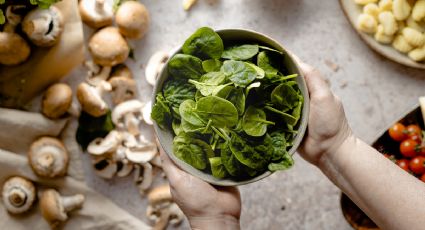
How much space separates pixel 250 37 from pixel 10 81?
71cm

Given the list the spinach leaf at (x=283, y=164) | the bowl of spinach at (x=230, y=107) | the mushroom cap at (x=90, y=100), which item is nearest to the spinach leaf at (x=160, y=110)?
the bowl of spinach at (x=230, y=107)

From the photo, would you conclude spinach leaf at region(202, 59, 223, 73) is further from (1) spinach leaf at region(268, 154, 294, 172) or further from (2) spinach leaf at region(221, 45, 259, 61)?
(1) spinach leaf at region(268, 154, 294, 172)

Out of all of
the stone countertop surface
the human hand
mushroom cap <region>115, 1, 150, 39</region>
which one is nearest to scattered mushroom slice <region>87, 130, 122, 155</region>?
the stone countertop surface

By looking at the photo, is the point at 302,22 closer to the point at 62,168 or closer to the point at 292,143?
the point at 292,143

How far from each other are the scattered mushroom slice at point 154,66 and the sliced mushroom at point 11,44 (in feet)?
1.01

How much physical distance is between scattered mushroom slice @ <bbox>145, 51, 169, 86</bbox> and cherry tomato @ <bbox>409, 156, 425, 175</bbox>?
69 cm

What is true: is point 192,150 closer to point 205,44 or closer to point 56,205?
point 205,44

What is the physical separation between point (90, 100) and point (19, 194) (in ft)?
0.97

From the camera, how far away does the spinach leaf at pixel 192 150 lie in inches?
40.9

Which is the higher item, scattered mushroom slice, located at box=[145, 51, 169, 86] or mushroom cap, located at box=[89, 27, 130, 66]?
mushroom cap, located at box=[89, 27, 130, 66]

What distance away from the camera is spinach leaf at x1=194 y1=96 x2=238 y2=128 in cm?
97

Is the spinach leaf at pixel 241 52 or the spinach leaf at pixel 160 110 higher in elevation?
the spinach leaf at pixel 241 52

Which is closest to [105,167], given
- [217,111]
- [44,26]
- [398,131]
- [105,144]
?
[105,144]

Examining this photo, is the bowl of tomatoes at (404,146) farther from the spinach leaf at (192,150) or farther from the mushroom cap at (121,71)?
the mushroom cap at (121,71)
